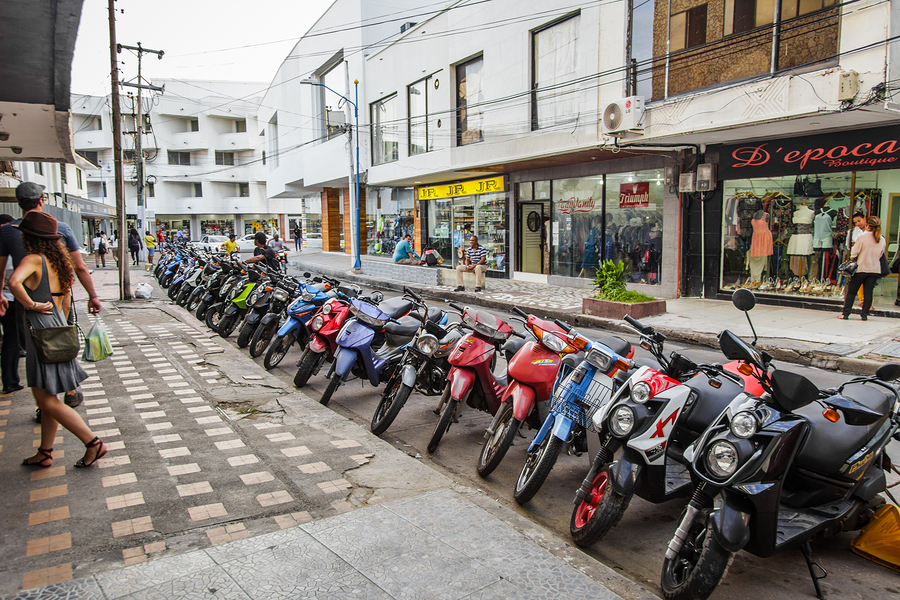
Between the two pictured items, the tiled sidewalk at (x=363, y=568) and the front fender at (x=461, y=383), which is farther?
the front fender at (x=461, y=383)

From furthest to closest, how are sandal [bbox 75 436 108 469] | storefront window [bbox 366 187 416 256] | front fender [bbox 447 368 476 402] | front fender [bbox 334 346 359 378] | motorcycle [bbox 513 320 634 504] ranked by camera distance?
storefront window [bbox 366 187 416 256]
front fender [bbox 334 346 359 378]
front fender [bbox 447 368 476 402]
sandal [bbox 75 436 108 469]
motorcycle [bbox 513 320 634 504]

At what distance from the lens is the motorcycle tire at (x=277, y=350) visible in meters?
7.52

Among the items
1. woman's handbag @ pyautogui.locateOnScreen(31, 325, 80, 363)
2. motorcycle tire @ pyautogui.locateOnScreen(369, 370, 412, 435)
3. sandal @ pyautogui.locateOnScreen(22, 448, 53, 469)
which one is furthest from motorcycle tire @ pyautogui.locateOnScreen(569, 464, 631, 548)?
sandal @ pyautogui.locateOnScreen(22, 448, 53, 469)

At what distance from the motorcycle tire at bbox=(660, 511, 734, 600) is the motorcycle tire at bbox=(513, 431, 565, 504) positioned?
0.97m

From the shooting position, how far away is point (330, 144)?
3234 cm

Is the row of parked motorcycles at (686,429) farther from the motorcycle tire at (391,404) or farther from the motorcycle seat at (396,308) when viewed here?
the motorcycle seat at (396,308)

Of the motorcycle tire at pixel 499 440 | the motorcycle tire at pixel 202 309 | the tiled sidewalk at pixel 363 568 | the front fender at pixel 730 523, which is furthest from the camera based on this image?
the motorcycle tire at pixel 202 309

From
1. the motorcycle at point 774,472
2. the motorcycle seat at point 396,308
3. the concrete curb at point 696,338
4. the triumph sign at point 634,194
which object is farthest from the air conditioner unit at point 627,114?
the motorcycle at point 774,472

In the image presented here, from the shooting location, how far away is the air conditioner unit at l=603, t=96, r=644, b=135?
1262 centimetres

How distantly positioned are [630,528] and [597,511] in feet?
2.32

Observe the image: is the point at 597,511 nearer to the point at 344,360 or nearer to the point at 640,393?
the point at 640,393

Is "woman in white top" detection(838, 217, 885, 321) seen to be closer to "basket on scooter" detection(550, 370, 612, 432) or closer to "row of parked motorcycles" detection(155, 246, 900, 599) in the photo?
"row of parked motorcycles" detection(155, 246, 900, 599)

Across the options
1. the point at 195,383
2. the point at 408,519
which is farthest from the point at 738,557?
the point at 195,383

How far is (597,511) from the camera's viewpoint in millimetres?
3322
